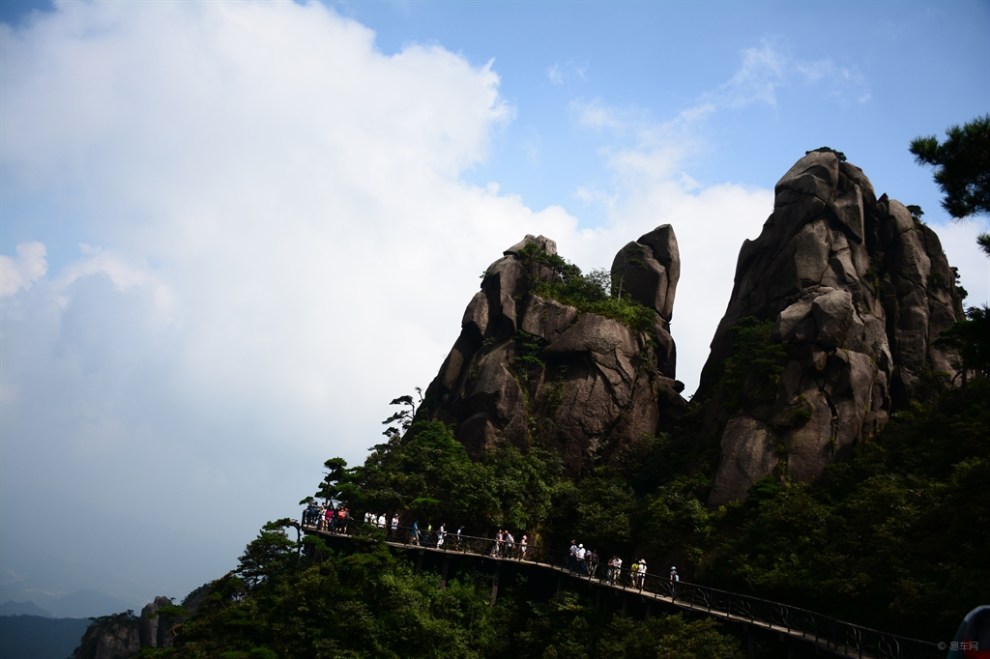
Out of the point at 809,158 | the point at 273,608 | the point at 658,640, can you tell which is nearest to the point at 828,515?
the point at 658,640

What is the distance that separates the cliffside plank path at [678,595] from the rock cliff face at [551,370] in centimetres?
761

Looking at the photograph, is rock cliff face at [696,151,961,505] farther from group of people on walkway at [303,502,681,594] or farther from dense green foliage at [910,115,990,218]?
dense green foliage at [910,115,990,218]

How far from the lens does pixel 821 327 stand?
3575cm

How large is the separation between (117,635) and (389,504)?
4293 cm

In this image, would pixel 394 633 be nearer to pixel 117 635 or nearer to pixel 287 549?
pixel 287 549

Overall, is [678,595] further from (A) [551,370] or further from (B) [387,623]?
(A) [551,370]

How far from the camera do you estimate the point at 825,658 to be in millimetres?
22625

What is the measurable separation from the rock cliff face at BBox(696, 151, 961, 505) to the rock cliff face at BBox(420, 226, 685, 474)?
425 centimetres

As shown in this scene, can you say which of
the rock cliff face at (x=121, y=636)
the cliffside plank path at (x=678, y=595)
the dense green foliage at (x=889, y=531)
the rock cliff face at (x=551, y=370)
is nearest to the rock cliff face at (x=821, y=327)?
the dense green foliage at (x=889, y=531)

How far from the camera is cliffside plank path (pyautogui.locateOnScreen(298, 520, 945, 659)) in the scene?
20922mm

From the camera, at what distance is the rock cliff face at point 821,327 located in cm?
3381

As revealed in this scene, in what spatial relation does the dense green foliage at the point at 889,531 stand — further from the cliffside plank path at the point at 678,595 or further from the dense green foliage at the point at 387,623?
the dense green foliage at the point at 387,623

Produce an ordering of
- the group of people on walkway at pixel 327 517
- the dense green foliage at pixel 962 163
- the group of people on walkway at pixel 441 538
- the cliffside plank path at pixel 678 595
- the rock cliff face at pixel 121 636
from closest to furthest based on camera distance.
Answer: the dense green foliage at pixel 962 163, the cliffside plank path at pixel 678 595, the group of people on walkway at pixel 441 538, the group of people on walkway at pixel 327 517, the rock cliff face at pixel 121 636

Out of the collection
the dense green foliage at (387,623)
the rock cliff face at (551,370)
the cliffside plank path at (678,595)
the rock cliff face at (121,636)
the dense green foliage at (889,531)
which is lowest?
the rock cliff face at (121,636)
